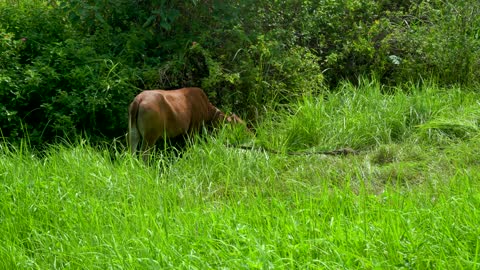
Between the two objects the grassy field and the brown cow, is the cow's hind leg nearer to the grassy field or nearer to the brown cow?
the brown cow

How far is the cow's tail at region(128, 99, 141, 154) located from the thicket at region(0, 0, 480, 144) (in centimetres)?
49

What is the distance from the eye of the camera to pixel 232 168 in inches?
257

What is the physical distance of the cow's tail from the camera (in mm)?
7035

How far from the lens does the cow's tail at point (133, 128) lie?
23.1ft

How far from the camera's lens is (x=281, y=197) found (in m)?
5.73

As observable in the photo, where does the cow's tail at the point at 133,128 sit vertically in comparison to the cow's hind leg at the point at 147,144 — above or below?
→ above

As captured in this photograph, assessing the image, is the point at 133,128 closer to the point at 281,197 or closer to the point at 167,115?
the point at 167,115

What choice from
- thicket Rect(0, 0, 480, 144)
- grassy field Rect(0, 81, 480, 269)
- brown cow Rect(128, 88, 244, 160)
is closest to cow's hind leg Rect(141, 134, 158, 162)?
brown cow Rect(128, 88, 244, 160)

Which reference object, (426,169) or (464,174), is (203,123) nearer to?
(426,169)

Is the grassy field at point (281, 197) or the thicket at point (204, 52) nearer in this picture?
the grassy field at point (281, 197)

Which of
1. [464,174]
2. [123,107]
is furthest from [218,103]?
[464,174]

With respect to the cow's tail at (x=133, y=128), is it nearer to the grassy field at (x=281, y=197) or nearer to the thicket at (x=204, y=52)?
the grassy field at (x=281, y=197)

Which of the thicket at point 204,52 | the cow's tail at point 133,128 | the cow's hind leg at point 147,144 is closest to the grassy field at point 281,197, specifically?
the cow's hind leg at point 147,144

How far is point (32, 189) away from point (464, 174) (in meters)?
3.25
